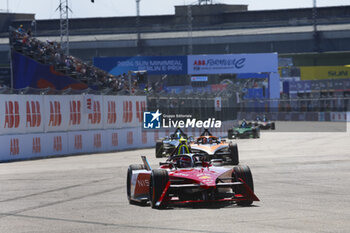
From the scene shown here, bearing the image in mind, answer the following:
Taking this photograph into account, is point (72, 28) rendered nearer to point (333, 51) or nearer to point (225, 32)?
point (225, 32)

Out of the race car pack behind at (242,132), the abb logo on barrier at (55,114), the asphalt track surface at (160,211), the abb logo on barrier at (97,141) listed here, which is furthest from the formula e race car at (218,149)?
the race car pack behind at (242,132)

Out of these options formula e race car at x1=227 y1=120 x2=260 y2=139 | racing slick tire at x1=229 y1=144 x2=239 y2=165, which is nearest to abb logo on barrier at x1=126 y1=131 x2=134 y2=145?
formula e race car at x1=227 y1=120 x2=260 y2=139

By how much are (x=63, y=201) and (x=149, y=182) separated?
189 cm

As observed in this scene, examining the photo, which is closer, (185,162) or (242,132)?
(185,162)

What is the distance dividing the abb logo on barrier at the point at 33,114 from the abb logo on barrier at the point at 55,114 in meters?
0.78

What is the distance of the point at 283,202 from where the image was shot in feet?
37.1

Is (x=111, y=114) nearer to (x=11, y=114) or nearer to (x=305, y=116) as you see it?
(x=11, y=114)

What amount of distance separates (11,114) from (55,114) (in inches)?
111

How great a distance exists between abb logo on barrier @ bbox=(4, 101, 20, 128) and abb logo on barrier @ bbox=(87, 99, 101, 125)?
4.75 metres

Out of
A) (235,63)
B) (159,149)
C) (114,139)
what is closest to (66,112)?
(114,139)

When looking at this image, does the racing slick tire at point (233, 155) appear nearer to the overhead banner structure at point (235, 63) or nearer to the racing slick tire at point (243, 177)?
the racing slick tire at point (243, 177)

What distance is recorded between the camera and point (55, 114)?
27.5 meters

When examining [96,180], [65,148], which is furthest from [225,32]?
[96,180]

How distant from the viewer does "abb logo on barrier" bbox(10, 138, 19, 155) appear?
2478cm
